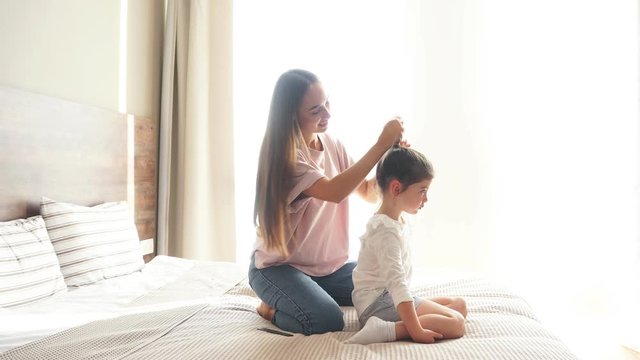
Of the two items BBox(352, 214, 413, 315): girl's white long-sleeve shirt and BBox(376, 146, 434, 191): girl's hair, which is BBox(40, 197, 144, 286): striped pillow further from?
BBox(376, 146, 434, 191): girl's hair

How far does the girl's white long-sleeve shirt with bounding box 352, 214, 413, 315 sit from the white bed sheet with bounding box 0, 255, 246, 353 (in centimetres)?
52

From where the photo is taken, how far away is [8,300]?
62.4 inches

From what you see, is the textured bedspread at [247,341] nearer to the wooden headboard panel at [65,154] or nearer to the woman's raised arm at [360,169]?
the woman's raised arm at [360,169]

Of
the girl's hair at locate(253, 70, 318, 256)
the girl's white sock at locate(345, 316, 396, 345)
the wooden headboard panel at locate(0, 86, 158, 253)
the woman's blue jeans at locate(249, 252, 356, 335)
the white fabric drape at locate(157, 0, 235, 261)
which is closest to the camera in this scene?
the girl's white sock at locate(345, 316, 396, 345)

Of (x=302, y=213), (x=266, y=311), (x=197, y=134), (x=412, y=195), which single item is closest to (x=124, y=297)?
(x=266, y=311)

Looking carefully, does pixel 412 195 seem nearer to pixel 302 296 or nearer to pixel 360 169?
pixel 360 169

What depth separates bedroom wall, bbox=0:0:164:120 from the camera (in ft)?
6.48

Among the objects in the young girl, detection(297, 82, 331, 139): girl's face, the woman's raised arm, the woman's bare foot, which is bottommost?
the woman's bare foot

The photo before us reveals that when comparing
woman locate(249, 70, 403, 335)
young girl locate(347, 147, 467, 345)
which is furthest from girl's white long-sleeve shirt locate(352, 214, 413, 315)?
woman locate(249, 70, 403, 335)

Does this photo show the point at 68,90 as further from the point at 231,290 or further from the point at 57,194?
the point at 231,290

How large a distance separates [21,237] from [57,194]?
0.42m

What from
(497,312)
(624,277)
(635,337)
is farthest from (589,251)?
(497,312)

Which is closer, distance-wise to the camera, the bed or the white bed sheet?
the bed

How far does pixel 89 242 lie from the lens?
6.63ft
